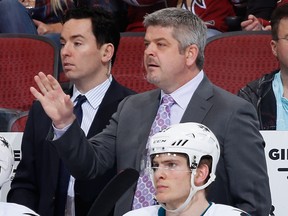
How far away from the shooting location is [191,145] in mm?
3834

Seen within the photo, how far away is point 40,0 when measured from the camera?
6629mm

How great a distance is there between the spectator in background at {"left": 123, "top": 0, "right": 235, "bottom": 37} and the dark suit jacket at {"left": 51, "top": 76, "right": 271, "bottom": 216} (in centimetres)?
183

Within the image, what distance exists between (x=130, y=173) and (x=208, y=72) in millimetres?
1968

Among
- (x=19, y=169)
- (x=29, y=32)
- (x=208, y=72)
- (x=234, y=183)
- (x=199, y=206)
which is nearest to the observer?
(x=199, y=206)

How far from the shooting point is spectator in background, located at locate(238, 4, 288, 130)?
507 centimetres

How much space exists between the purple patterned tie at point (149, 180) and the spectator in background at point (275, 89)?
0.79 m

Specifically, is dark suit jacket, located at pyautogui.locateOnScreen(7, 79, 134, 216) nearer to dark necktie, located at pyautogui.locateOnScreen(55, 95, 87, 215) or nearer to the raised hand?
dark necktie, located at pyautogui.locateOnScreen(55, 95, 87, 215)

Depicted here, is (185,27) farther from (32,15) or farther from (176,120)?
(32,15)

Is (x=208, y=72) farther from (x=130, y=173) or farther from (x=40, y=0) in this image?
(x=130, y=173)

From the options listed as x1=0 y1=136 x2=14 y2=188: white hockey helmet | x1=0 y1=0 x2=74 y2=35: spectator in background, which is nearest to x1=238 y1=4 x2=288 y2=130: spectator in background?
Answer: x1=0 y1=136 x2=14 y2=188: white hockey helmet

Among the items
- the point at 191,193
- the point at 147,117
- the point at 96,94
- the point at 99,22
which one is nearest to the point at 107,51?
the point at 99,22

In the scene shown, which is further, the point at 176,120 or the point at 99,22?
the point at 99,22

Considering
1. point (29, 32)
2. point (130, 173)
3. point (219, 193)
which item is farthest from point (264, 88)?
point (29, 32)

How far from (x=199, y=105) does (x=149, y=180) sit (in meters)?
0.37
